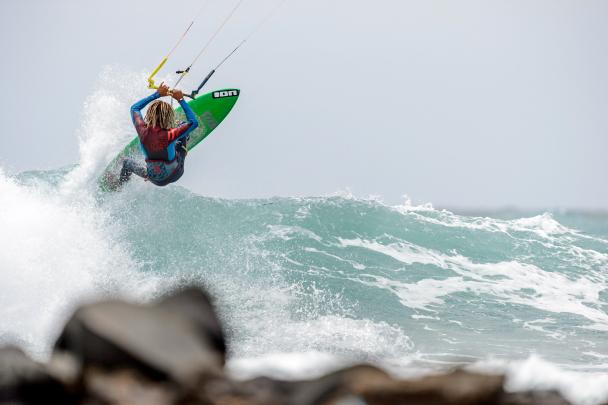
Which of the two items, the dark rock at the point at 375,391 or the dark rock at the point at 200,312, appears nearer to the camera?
the dark rock at the point at 375,391

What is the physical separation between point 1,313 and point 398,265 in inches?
269

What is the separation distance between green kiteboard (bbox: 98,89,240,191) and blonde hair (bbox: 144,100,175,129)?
2220mm

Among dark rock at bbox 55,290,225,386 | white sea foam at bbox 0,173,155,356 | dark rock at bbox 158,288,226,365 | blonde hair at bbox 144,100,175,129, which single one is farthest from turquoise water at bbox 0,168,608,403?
blonde hair at bbox 144,100,175,129

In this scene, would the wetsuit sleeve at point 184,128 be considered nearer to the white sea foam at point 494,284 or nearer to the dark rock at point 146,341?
the white sea foam at point 494,284

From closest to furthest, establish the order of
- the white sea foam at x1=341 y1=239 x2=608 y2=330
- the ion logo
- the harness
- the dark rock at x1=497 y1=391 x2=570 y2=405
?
the dark rock at x1=497 y1=391 x2=570 y2=405 < the harness < the ion logo < the white sea foam at x1=341 y1=239 x2=608 y2=330

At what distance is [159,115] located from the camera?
7.94 meters

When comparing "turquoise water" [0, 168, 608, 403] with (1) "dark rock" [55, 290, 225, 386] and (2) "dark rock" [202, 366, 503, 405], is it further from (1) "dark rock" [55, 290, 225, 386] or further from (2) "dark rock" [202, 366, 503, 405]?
(2) "dark rock" [202, 366, 503, 405]

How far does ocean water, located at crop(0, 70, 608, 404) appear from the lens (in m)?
8.00

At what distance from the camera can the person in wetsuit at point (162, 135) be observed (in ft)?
26.0

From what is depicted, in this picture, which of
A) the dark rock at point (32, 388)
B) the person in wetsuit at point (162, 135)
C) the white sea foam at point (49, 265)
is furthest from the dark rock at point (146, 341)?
the person in wetsuit at point (162, 135)

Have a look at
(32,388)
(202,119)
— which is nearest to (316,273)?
(202,119)

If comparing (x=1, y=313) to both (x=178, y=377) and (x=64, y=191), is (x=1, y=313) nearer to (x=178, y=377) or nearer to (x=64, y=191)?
(x=64, y=191)

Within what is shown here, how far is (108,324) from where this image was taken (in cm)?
282

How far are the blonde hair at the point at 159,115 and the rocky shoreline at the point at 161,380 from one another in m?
5.23
